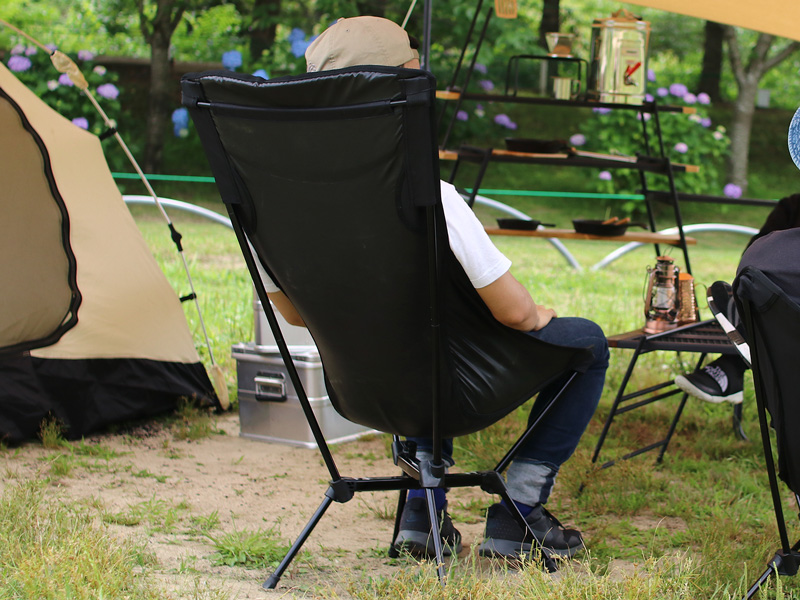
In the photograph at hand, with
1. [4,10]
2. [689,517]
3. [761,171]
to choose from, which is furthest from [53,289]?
[761,171]

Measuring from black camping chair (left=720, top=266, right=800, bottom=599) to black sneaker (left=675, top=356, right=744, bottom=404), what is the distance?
96 centimetres

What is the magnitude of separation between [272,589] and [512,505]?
0.59 meters

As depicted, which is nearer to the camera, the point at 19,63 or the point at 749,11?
the point at 749,11

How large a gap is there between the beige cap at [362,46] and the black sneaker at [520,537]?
1135mm

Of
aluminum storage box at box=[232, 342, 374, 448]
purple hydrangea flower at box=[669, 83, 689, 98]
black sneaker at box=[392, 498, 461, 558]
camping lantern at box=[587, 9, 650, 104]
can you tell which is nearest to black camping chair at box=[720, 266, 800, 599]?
black sneaker at box=[392, 498, 461, 558]

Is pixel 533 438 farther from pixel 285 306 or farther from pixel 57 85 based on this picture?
pixel 57 85

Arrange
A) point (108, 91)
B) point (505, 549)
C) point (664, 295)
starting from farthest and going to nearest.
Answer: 1. point (108, 91)
2. point (664, 295)
3. point (505, 549)

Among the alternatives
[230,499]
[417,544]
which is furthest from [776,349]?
[230,499]

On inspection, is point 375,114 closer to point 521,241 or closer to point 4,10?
point 521,241

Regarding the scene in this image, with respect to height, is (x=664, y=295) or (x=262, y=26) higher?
(x=262, y=26)

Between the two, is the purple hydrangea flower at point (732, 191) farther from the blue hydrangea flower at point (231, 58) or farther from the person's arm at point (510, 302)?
the person's arm at point (510, 302)

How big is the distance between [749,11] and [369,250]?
2144 millimetres

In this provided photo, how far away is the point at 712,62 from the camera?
1184 cm

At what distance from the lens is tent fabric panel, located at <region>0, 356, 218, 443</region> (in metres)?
3.31
